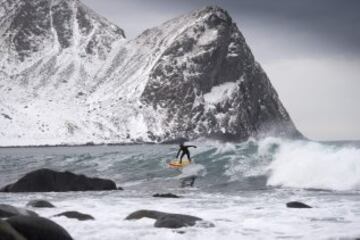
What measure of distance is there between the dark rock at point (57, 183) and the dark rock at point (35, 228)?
73.4 feet

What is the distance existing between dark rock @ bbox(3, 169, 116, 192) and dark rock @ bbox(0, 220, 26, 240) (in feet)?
78.9

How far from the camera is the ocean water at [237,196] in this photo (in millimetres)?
21016

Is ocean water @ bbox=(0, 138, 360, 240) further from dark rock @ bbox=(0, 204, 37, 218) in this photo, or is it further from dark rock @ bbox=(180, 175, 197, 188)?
dark rock @ bbox=(0, 204, 37, 218)

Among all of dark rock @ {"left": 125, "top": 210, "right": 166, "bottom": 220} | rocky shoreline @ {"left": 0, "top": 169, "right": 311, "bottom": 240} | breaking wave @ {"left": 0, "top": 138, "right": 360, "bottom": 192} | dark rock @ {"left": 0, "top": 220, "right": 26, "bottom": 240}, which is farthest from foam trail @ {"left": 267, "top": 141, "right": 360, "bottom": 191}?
dark rock @ {"left": 0, "top": 220, "right": 26, "bottom": 240}

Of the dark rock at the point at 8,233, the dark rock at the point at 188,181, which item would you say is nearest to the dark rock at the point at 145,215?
the dark rock at the point at 8,233

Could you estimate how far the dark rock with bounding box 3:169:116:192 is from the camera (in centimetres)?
3969

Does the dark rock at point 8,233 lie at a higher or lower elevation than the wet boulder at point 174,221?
higher

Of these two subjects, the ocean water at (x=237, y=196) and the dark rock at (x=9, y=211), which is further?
the ocean water at (x=237, y=196)

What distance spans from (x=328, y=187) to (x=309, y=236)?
21429mm

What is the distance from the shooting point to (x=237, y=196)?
34.2m

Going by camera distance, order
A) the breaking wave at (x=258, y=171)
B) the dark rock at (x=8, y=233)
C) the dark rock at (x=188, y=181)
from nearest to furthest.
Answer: the dark rock at (x=8, y=233)
the breaking wave at (x=258, y=171)
the dark rock at (x=188, y=181)

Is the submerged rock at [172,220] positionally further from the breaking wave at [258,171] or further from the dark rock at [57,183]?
the dark rock at [57,183]

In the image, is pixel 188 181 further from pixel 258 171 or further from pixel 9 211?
pixel 9 211

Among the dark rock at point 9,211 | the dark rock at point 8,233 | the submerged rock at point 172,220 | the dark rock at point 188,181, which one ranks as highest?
the dark rock at point 8,233
